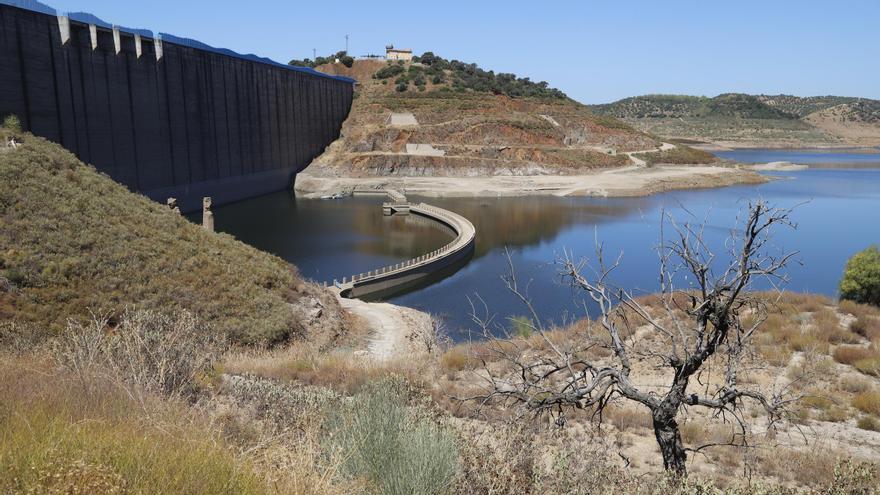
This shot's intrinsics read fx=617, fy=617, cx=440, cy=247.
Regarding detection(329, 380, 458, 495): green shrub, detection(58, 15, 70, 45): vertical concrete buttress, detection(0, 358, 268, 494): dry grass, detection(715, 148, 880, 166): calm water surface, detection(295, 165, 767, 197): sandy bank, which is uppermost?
detection(58, 15, 70, 45): vertical concrete buttress

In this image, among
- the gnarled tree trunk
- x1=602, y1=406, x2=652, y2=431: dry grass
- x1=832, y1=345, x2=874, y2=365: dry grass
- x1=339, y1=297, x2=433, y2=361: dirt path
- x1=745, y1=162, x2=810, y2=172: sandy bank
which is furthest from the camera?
x1=745, y1=162, x2=810, y2=172: sandy bank

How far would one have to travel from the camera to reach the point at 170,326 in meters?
13.2

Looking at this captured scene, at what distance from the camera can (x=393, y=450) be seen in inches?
210

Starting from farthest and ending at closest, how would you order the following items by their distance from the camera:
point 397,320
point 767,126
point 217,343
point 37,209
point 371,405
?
point 767,126, point 397,320, point 37,209, point 217,343, point 371,405

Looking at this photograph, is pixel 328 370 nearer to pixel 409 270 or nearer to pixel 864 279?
pixel 864 279

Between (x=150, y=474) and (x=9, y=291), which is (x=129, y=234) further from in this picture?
(x=150, y=474)

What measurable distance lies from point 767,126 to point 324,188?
167m

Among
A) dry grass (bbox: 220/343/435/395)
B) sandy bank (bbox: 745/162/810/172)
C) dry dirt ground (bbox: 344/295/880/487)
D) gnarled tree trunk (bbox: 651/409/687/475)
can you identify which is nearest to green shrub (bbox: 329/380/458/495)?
dry dirt ground (bbox: 344/295/880/487)

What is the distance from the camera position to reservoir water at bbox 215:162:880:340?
108ft

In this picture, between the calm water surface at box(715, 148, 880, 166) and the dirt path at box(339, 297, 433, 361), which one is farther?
the calm water surface at box(715, 148, 880, 166)

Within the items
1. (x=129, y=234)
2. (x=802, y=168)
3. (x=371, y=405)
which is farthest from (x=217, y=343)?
(x=802, y=168)

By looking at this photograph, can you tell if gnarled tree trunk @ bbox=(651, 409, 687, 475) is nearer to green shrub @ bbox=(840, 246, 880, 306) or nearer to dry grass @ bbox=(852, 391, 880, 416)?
dry grass @ bbox=(852, 391, 880, 416)

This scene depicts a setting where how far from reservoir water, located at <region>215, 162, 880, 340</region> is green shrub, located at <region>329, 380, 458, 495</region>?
17.1 meters

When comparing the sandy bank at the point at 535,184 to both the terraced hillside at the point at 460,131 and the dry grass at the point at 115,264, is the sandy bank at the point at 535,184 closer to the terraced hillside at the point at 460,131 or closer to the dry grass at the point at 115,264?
the terraced hillside at the point at 460,131
